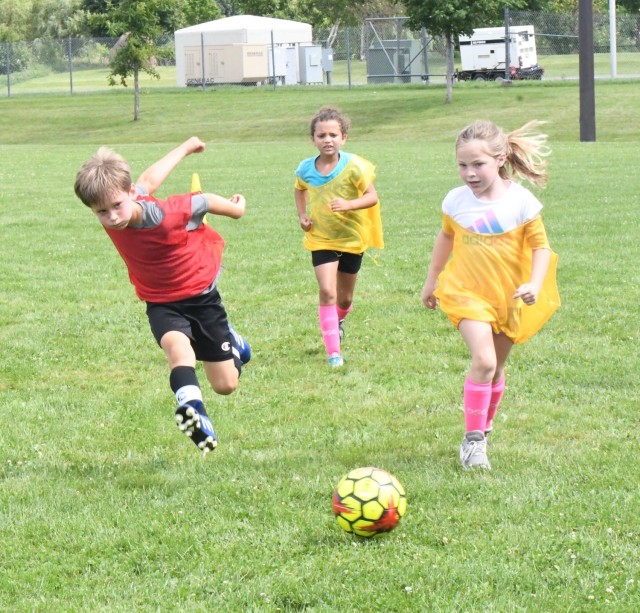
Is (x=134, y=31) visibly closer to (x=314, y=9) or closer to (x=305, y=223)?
(x=305, y=223)

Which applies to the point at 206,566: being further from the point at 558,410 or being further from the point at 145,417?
the point at 558,410

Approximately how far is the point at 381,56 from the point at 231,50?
743cm

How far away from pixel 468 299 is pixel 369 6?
71.0 metres

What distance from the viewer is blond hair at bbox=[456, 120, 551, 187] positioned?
220 inches

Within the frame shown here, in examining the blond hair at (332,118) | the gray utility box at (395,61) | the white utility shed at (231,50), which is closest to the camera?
the blond hair at (332,118)

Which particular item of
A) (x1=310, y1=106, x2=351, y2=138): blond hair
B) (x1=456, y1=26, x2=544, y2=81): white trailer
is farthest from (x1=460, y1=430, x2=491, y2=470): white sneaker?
(x1=456, y1=26, x2=544, y2=81): white trailer

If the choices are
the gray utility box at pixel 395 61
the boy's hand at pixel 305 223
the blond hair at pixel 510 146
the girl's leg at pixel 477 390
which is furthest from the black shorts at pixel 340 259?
the gray utility box at pixel 395 61

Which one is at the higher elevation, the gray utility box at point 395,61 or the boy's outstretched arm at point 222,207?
the gray utility box at point 395,61

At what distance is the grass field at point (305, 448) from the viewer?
4297mm

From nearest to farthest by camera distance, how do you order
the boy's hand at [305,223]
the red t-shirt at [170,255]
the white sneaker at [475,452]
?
the white sneaker at [475,452], the red t-shirt at [170,255], the boy's hand at [305,223]

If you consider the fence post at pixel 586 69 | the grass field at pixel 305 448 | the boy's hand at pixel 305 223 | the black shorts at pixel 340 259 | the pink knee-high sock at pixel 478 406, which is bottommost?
the grass field at pixel 305 448

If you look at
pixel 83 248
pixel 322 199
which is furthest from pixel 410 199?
pixel 322 199

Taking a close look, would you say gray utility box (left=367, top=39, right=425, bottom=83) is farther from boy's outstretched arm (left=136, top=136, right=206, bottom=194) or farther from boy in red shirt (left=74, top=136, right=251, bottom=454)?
boy in red shirt (left=74, top=136, right=251, bottom=454)

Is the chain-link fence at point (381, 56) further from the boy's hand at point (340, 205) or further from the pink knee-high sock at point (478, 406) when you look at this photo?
the pink knee-high sock at point (478, 406)
